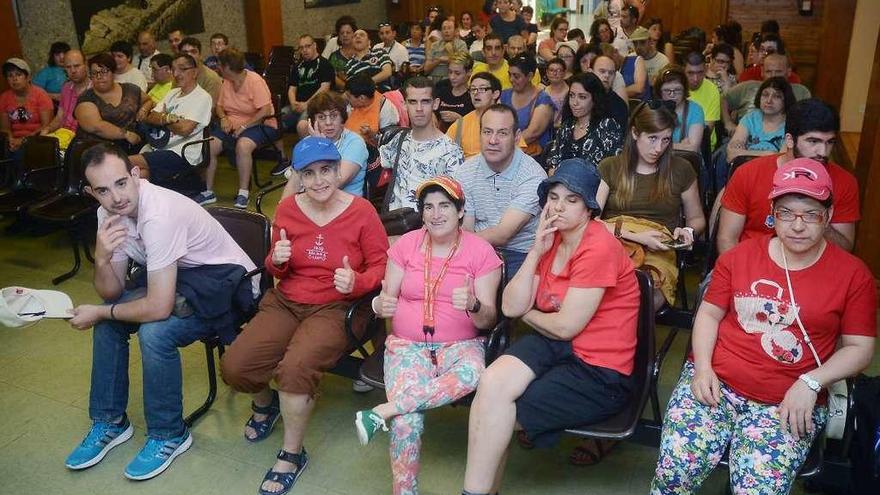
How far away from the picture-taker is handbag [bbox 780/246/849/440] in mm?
2182

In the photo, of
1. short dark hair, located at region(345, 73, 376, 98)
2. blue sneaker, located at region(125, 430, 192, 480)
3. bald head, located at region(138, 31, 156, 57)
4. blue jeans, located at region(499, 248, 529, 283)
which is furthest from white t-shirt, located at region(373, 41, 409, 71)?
blue sneaker, located at region(125, 430, 192, 480)

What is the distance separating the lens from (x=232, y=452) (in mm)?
2975

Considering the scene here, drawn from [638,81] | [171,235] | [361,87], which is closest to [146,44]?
[361,87]

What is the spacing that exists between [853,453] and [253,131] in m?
5.15

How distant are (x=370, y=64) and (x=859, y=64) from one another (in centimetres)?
494

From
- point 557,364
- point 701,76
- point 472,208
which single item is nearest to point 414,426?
point 557,364

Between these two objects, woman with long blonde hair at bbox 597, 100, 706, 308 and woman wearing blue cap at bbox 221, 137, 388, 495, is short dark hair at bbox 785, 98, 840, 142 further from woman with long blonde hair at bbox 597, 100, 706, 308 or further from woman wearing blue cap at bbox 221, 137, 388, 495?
woman wearing blue cap at bbox 221, 137, 388, 495

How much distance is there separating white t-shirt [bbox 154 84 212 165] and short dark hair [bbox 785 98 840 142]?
4.33 meters

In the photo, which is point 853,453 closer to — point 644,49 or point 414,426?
point 414,426

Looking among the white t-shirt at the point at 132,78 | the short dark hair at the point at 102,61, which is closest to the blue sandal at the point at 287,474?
the short dark hair at the point at 102,61

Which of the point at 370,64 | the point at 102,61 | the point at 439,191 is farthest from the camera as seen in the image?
the point at 370,64

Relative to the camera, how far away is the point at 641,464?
9.16 ft

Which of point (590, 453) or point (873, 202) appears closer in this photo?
point (590, 453)

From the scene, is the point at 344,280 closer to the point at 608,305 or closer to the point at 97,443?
the point at 608,305
